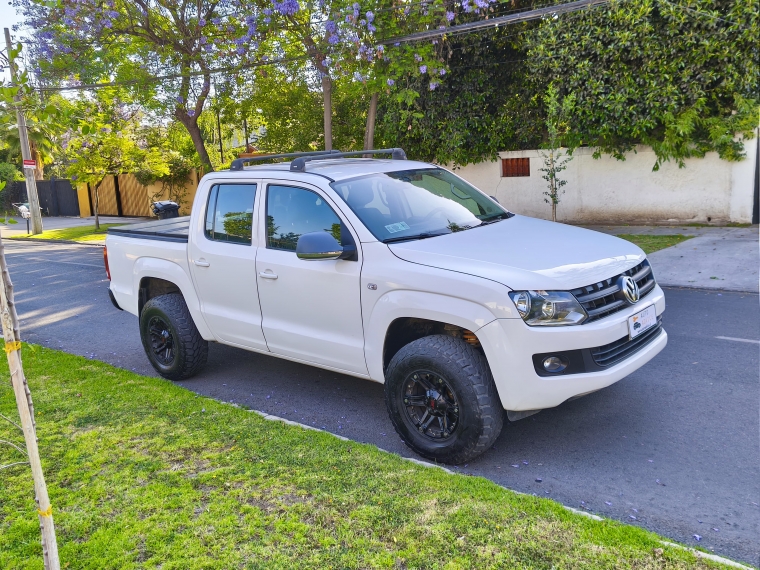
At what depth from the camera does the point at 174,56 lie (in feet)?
49.9

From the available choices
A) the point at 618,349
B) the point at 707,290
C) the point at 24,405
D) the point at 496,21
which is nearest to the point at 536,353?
the point at 618,349

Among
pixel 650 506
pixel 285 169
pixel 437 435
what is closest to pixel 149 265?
pixel 285 169

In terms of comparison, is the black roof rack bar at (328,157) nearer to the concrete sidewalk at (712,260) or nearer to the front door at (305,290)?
the front door at (305,290)

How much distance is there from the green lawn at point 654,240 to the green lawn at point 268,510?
9.33 m

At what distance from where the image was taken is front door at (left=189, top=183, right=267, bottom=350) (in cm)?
549

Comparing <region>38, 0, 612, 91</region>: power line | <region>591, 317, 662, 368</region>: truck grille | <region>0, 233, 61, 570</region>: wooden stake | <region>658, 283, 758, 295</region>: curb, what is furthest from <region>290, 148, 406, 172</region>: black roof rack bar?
<region>38, 0, 612, 91</region>: power line

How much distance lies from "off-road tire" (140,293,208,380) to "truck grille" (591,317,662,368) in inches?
143

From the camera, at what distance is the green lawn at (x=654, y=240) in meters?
12.2

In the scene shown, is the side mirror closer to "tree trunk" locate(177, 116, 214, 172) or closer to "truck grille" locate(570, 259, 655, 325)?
"truck grille" locate(570, 259, 655, 325)

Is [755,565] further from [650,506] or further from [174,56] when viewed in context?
[174,56]

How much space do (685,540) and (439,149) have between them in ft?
50.0

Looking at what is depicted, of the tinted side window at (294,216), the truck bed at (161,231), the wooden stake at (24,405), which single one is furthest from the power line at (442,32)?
the wooden stake at (24,405)

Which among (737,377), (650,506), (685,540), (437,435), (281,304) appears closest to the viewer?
(685,540)

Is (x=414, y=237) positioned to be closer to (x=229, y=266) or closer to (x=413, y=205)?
(x=413, y=205)
